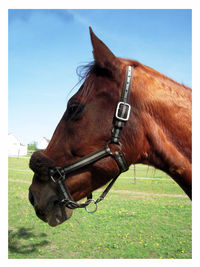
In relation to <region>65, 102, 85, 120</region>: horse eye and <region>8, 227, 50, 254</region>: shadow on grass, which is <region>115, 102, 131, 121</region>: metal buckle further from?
<region>8, 227, 50, 254</region>: shadow on grass

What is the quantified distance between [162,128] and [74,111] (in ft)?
2.69

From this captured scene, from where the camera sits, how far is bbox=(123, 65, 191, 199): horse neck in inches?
76.4

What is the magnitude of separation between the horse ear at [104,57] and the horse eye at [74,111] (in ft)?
1.36

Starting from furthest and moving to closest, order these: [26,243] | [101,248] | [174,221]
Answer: [174,221], [26,243], [101,248]

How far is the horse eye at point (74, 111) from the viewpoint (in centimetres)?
196

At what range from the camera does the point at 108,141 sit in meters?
1.92

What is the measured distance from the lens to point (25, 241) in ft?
19.5

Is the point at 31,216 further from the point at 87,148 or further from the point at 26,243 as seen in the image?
the point at 87,148

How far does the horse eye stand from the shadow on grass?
4663mm

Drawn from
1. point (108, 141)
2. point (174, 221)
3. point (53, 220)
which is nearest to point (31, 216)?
point (174, 221)

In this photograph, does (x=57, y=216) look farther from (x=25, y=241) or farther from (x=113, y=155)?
(x=25, y=241)

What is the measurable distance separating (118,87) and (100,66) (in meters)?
0.25

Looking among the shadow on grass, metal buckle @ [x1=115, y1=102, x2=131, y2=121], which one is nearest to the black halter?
metal buckle @ [x1=115, y1=102, x2=131, y2=121]

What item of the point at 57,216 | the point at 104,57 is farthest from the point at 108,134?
the point at 57,216
